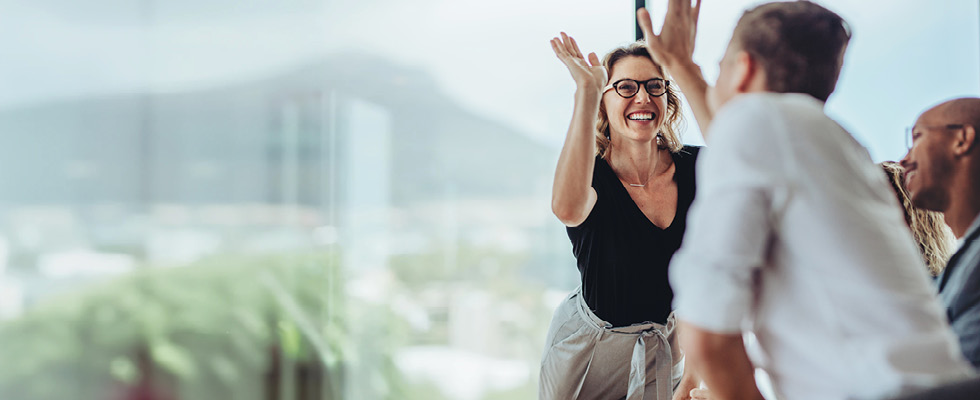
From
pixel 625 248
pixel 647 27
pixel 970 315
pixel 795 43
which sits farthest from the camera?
pixel 625 248

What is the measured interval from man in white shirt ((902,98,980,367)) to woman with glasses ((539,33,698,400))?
25.9 inches

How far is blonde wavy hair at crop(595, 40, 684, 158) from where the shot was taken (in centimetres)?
182

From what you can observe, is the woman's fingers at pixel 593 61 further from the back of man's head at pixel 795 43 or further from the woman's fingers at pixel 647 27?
the back of man's head at pixel 795 43

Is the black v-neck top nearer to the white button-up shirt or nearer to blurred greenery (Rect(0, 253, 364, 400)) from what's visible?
the white button-up shirt

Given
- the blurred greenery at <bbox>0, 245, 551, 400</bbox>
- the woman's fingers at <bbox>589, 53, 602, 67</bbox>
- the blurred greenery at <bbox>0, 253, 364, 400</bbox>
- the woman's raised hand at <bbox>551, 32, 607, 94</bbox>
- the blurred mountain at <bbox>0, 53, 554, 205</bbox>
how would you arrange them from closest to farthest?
the woman's raised hand at <bbox>551, 32, 607, 94</bbox> → the woman's fingers at <bbox>589, 53, 602, 67</bbox> → the blurred greenery at <bbox>0, 253, 364, 400</bbox> → the blurred greenery at <bbox>0, 245, 551, 400</bbox> → the blurred mountain at <bbox>0, 53, 554, 205</bbox>

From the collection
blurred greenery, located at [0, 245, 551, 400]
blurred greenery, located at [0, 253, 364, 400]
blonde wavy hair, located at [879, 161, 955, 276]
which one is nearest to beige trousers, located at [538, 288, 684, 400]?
blonde wavy hair, located at [879, 161, 955, 276]

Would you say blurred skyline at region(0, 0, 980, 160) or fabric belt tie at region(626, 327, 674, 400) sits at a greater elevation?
blurred skyline at region(0, 0, 980, 160)

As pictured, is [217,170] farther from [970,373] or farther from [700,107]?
[970,373]

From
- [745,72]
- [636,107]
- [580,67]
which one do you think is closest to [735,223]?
[745,72]

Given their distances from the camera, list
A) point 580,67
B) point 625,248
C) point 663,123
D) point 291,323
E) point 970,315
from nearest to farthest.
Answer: point 970,315 → point 580,67 → point 625,248 → point 663,123 → point 291,323

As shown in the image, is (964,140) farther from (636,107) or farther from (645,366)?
(645,366)

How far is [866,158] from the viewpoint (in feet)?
2.96

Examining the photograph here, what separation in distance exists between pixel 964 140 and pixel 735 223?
51 centimetres

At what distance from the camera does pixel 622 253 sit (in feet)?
5.52
